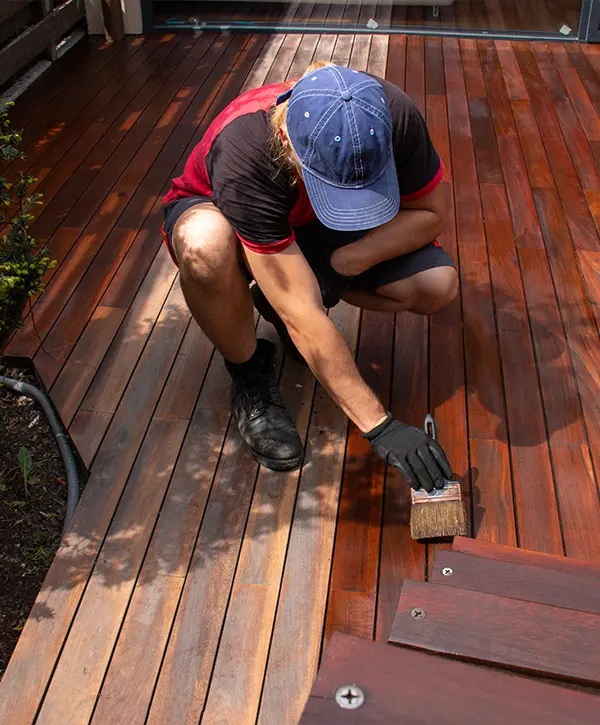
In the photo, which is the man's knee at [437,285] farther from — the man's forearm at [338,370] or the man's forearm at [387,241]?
the man's forearm at [338,370]

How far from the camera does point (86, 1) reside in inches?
191

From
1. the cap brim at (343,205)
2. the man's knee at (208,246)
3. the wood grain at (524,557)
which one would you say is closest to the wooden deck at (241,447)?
the wood grain at (524,557)

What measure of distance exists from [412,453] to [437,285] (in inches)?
22.4

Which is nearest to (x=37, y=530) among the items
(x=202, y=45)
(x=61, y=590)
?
(x=61, y=590)

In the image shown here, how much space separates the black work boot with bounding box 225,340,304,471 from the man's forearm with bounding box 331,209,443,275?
35cm

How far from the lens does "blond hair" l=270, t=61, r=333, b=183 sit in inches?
71.2

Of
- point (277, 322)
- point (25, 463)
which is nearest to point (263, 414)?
point (277, 322)

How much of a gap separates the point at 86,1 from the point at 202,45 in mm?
691

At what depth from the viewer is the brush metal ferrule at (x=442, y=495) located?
1.91 m

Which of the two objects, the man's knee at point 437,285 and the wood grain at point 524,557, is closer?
the wood grain at point 524,557

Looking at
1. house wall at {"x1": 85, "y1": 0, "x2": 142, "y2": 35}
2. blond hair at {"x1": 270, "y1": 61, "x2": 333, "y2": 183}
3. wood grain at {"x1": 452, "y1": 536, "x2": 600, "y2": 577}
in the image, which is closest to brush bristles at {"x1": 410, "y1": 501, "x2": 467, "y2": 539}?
wood grain at {"x1": 452, "y1": 536, "x2": 600, "y2": 577}

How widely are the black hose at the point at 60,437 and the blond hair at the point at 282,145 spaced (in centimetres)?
81

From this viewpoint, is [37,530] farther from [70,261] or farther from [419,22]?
[419,22]

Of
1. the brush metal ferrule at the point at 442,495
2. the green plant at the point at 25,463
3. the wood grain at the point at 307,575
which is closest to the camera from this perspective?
the wood grain at the point at 307,575
